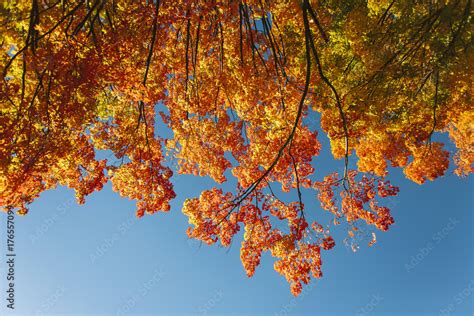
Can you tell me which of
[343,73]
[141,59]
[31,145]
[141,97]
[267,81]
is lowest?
[31,145]

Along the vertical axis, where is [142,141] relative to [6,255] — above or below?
above

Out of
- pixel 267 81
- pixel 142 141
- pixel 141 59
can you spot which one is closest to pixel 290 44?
pixel 267 81

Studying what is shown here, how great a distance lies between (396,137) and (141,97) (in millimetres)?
10075

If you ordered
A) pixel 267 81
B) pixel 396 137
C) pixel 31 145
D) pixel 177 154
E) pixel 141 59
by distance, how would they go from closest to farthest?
pixel 31 145, pixel 141 59, pixel 267 81, pixel 177 154, pixel 396 137

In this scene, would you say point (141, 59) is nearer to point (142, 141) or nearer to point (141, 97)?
point (141, 97)

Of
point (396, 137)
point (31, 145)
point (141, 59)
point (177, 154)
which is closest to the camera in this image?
point (31, 145)

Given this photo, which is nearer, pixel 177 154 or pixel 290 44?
pixel 290 44

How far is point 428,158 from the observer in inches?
534

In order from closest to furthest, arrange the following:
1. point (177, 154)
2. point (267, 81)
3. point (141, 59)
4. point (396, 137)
→ point (141, 59) < point (267, 81) < point (177, 154) < point (396, 137)

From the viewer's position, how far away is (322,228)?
10.5 metres

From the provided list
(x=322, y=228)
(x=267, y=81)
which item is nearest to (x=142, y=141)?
(x=267, y=81)

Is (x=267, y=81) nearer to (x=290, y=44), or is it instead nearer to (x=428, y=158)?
(x=290, y=44)

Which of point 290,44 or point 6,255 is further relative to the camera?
point 290,44

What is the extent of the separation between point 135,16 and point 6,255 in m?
6.96
